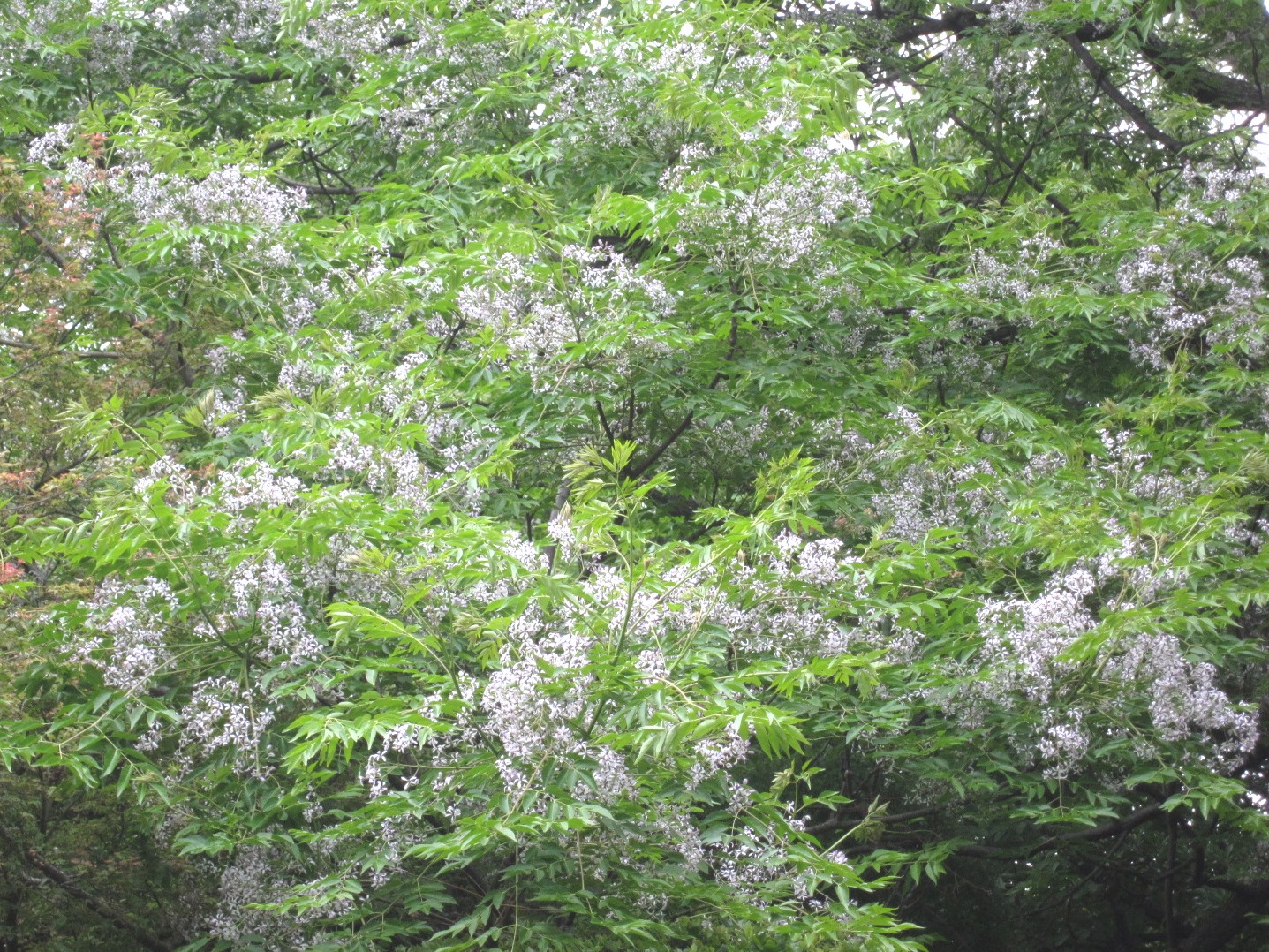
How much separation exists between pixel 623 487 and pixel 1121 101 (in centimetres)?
614

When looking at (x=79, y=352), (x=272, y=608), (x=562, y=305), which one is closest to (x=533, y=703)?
(x=272, y=608)

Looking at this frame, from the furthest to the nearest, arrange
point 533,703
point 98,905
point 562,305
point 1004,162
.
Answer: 1. point 1004,162
2. point 562,305
3. point 98,905
4. point 533,703

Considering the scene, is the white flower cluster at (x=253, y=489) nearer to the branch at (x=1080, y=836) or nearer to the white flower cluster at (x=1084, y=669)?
the white flower cluster at (x=1084, y=669)

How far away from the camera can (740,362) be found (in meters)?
6.61

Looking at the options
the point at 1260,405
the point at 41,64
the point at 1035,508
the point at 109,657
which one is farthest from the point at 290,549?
the point at 41,64

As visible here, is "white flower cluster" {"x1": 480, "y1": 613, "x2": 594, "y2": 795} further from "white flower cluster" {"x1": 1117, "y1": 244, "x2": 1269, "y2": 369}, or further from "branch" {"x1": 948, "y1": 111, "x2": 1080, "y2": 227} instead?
"branch" {"x1": 948, "y1": 111, "x2": 1080, "y2": 227}

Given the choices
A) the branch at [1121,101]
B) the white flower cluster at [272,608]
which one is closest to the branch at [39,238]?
the white flower cluster at [272,608]

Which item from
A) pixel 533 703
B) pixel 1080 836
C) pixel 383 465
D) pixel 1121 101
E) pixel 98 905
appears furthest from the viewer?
pixel 1121 101

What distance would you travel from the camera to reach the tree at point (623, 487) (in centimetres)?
455

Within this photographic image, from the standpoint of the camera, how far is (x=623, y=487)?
499 centimetres

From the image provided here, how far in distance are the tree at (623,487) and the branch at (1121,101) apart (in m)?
0.05

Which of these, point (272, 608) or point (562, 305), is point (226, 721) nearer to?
point (272, 608)

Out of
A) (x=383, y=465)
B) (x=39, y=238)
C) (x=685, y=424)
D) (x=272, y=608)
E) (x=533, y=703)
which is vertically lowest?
(x=685, y=424)

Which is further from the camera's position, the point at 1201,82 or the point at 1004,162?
the point at 1004,162
